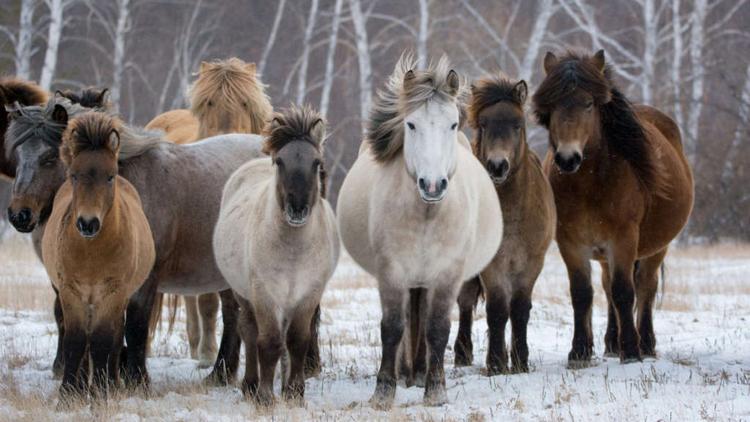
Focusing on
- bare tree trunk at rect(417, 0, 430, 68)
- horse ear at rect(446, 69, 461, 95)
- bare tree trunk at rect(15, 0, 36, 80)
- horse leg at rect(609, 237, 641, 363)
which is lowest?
horse leg at rect(609, 237, 641, 363)

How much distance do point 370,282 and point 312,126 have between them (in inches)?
338

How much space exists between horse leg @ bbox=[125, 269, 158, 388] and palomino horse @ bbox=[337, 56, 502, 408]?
1681 millimetres

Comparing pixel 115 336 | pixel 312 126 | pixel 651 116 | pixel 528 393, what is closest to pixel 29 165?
pixel 115 336

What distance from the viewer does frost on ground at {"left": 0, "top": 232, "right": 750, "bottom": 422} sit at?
5.94m

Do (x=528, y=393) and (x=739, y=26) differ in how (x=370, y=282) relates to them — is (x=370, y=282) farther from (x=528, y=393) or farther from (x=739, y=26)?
(x=739, y=26)

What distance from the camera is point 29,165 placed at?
23.1 feet

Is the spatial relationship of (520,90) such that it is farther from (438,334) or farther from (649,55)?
(649,55)

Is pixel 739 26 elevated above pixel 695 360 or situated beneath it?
elevated above

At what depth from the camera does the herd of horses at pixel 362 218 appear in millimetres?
6336

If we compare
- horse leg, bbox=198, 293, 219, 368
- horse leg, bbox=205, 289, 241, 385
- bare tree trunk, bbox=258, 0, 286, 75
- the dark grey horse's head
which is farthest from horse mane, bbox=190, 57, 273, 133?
bare tree trunk, bbox=258, 0, 286, 75

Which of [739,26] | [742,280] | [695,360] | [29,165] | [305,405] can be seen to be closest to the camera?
[305,405]

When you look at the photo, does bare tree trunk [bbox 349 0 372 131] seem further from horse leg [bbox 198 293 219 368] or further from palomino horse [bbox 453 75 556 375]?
palomino horse [bbox 453 75 556 375]

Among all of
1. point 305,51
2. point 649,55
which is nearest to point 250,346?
point 649,55

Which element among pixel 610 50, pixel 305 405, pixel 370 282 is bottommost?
pixel 305 405
